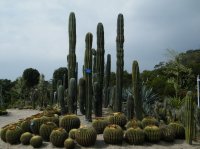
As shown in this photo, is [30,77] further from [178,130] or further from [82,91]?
[178,130]

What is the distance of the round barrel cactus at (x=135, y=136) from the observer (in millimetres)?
10953

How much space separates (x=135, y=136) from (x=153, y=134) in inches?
23.6

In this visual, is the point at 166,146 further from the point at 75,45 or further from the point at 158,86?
the point at 158,86

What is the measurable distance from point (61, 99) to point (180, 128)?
7560mm

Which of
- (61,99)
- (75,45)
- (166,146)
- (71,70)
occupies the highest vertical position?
(75,45)

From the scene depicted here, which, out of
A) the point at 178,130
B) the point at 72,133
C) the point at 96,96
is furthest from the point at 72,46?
the point at 178,130

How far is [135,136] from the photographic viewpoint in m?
10.9

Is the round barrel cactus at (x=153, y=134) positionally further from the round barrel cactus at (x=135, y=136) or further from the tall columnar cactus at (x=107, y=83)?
the tall columnar cactus at (x=107, y=83)

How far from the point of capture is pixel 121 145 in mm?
10961

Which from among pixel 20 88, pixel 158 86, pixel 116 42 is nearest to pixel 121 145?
pixel 116 42

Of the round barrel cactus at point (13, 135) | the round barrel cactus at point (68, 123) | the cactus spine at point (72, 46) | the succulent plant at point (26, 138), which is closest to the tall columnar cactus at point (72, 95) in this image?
the cactus spine at point (72, 46)

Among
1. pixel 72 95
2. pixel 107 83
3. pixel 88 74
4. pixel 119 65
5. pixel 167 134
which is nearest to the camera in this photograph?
pixel 167 134

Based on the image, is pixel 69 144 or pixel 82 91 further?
pixel 82 91

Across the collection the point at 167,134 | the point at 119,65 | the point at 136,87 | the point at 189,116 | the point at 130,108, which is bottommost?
the point at 167,134
